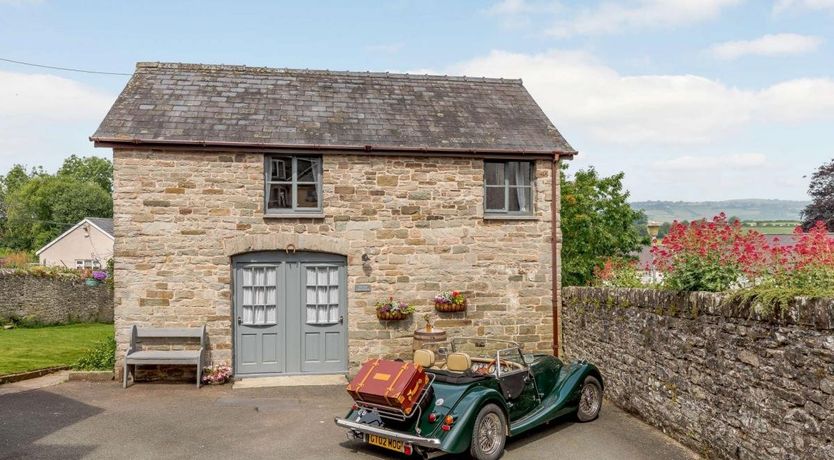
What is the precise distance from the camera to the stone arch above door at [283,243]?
12.0m

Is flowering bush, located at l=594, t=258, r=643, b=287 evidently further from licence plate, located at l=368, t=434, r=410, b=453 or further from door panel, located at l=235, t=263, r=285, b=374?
door panel, located at l=235, t=263, r=285, b=374

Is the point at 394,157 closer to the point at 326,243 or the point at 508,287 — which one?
the point at 326,243

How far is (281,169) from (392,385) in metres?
6.54

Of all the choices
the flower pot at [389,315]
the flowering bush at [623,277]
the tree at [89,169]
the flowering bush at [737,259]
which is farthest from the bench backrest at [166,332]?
the tree at [89,169]

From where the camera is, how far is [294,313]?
12.3 metres

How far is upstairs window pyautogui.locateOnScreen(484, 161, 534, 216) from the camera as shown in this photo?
1315cm

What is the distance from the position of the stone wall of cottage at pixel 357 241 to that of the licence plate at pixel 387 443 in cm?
490

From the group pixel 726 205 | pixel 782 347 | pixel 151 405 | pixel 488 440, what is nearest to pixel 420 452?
pixel 488 440

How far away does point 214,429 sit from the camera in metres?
8.77

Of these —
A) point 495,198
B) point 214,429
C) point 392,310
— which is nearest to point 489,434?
point 214,429

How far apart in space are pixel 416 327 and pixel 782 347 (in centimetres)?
726

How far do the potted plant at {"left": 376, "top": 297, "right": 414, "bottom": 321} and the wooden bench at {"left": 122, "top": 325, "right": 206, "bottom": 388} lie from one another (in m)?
3.24

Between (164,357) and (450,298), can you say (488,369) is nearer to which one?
(450,298)

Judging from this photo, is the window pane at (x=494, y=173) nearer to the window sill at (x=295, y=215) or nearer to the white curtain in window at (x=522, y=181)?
the white curtain in window at (x=522, y=181)
